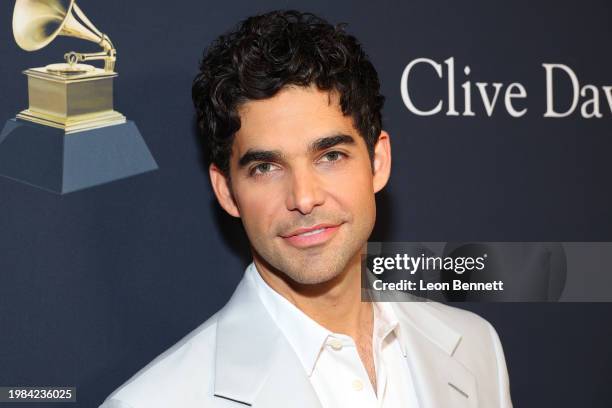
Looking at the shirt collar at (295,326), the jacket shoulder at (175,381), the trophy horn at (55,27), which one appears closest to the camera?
the jacket shoulder at (175,381)

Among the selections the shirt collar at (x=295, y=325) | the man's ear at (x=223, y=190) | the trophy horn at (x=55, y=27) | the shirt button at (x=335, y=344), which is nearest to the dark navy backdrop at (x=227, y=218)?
the trophy horn at (x=55, y=27)

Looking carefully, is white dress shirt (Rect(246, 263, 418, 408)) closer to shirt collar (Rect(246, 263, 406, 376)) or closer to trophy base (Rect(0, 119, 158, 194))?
shirt collar (Rect(246, 263, 406, 376))

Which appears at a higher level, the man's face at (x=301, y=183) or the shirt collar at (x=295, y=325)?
the man's face at (x=301, y=183)

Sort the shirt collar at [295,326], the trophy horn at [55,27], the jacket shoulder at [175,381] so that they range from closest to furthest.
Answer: the jacket shoulder at [175,381], the shirt collar at [295,326], the trophy horn at [55,27]

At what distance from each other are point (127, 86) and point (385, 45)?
2.16 ft

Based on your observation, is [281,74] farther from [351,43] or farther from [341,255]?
[341,255]

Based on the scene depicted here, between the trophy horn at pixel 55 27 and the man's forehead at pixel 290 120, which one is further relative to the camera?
the trophy horn at pixel 55 27

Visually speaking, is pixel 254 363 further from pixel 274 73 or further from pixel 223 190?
pixel 274 73

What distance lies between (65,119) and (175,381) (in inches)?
26.5

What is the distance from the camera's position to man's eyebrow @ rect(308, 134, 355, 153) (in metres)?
1.62

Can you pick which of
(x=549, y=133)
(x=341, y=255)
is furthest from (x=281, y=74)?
(x=549, y=133)

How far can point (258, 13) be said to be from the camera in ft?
6.51

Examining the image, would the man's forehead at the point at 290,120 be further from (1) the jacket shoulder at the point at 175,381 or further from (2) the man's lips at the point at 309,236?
(1) the jacket shoulder at the point at 175,381

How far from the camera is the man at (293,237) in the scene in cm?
161
